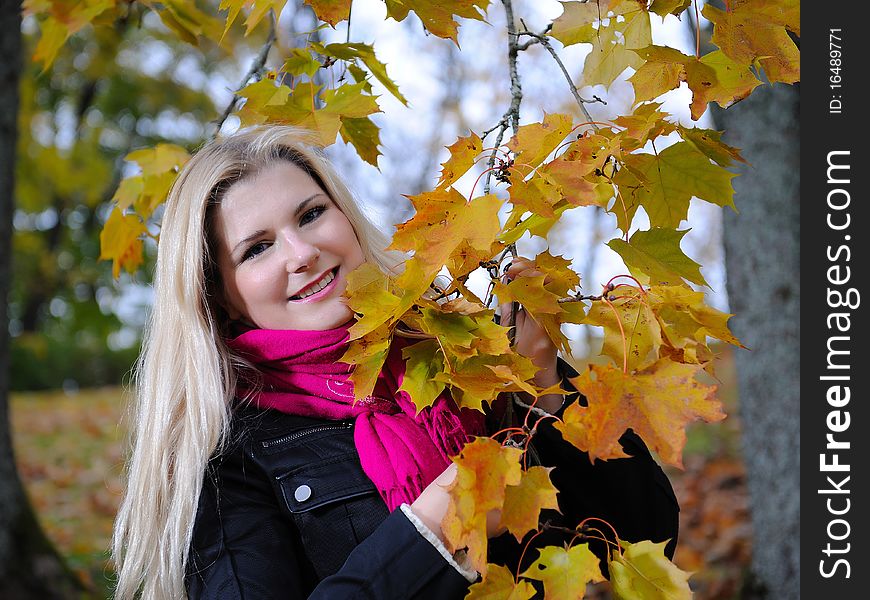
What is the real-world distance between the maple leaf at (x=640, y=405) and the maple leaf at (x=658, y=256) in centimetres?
22

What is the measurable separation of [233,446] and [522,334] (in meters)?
0.63

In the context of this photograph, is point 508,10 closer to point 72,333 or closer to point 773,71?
point 773,71

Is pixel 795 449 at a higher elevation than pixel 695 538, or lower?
higher

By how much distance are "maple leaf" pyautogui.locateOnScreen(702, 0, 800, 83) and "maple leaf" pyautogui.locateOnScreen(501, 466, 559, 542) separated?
724 millimetres

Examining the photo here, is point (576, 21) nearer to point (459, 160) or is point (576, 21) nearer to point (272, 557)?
point (459, 160)

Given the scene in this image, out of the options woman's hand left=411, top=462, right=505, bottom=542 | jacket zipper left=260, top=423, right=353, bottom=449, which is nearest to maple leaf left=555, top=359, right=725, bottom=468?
woman's hand left=411, top=462, right=505, bottom=542

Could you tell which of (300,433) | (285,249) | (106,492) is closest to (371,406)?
(300,433)

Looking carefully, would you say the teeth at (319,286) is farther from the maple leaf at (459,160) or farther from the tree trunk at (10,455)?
the tree trunk at (10,455)

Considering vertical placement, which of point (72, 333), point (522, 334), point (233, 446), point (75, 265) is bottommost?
point (72, 333)

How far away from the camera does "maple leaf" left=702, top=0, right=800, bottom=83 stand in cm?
126

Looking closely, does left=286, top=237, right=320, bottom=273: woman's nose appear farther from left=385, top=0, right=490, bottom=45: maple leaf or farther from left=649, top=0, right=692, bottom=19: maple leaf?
left=649, top=0, right=692, bottom=19: maple leaf

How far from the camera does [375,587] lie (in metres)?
1.27

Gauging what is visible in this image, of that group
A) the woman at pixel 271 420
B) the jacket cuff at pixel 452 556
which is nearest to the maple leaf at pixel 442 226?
the woman at pixel 271 420
